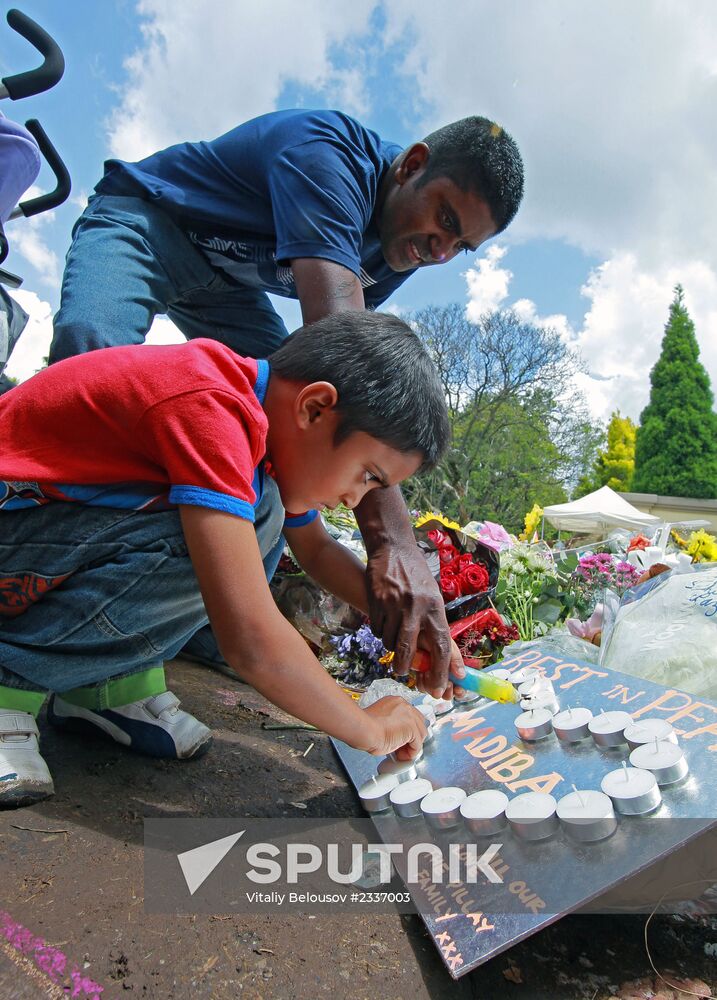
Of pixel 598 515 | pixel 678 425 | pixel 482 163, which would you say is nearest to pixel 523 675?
pixel 482 163

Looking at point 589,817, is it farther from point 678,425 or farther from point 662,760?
point 678,425

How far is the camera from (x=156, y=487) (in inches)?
51.5

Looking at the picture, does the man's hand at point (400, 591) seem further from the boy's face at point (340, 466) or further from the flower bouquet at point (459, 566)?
the flower bouquet at point (459, 566)

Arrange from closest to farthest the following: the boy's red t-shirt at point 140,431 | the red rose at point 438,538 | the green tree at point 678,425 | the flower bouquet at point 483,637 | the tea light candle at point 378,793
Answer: the boy's red t-shirt at point 140,431, the tea light candle at point 378,793, the flower bouquet at point 483,637, the red rose at point 438,538, the green tree at point 678,425

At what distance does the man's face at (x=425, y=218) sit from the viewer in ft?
6.29

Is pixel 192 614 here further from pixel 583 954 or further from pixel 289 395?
pixel 583 954

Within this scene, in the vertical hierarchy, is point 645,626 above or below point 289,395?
below

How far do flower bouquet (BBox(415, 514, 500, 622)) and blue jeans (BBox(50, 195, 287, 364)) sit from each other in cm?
101

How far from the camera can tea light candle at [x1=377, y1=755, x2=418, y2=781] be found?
1.39 m

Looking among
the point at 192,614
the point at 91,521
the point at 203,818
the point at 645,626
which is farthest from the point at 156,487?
the point at 645,626

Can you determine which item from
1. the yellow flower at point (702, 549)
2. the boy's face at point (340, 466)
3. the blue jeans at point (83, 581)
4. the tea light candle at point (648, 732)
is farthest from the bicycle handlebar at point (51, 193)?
the yellow flower at point (702, 549)

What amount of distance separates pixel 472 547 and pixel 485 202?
1.38 metres

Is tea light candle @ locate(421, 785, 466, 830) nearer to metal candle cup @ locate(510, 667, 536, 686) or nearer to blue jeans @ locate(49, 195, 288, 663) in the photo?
metal candle cup @ locate(510, 667, 536, 686)

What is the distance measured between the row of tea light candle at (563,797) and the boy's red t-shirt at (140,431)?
642 mm
